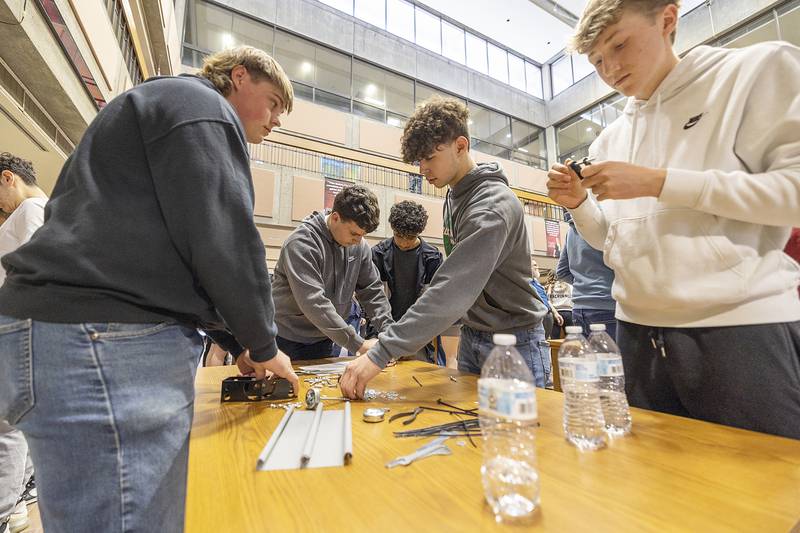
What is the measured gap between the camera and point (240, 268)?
0.64 m

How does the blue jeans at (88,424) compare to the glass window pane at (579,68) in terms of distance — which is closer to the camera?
the blue jeans at (88,424)

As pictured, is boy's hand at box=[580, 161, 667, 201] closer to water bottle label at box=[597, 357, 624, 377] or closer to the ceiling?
water bottle label at box=[597, 357, 624, 377]

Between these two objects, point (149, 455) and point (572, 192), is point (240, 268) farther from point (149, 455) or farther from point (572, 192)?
point (572, 192)

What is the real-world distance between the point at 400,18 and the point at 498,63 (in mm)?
2228

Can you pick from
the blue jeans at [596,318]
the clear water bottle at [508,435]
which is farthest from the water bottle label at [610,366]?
the blue jeans at [596,318]

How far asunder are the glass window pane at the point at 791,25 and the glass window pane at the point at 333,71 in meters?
5.60

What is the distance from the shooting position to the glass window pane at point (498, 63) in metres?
7.14

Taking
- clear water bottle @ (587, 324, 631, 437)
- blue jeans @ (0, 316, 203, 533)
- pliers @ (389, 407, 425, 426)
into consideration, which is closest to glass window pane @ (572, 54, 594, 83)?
clear water bottle @ (587, 324, 631, 437)

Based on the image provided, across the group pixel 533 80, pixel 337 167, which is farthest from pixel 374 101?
pixel 533 80

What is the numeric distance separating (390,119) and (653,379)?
5.44 metres

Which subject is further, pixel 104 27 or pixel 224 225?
pixel 104 27

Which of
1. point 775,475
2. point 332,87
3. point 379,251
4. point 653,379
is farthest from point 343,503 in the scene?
point 332,87

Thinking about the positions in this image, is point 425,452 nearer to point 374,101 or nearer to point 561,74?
point 374,101

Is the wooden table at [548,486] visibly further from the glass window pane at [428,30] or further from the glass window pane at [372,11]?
the glass window pane at [428,30]
